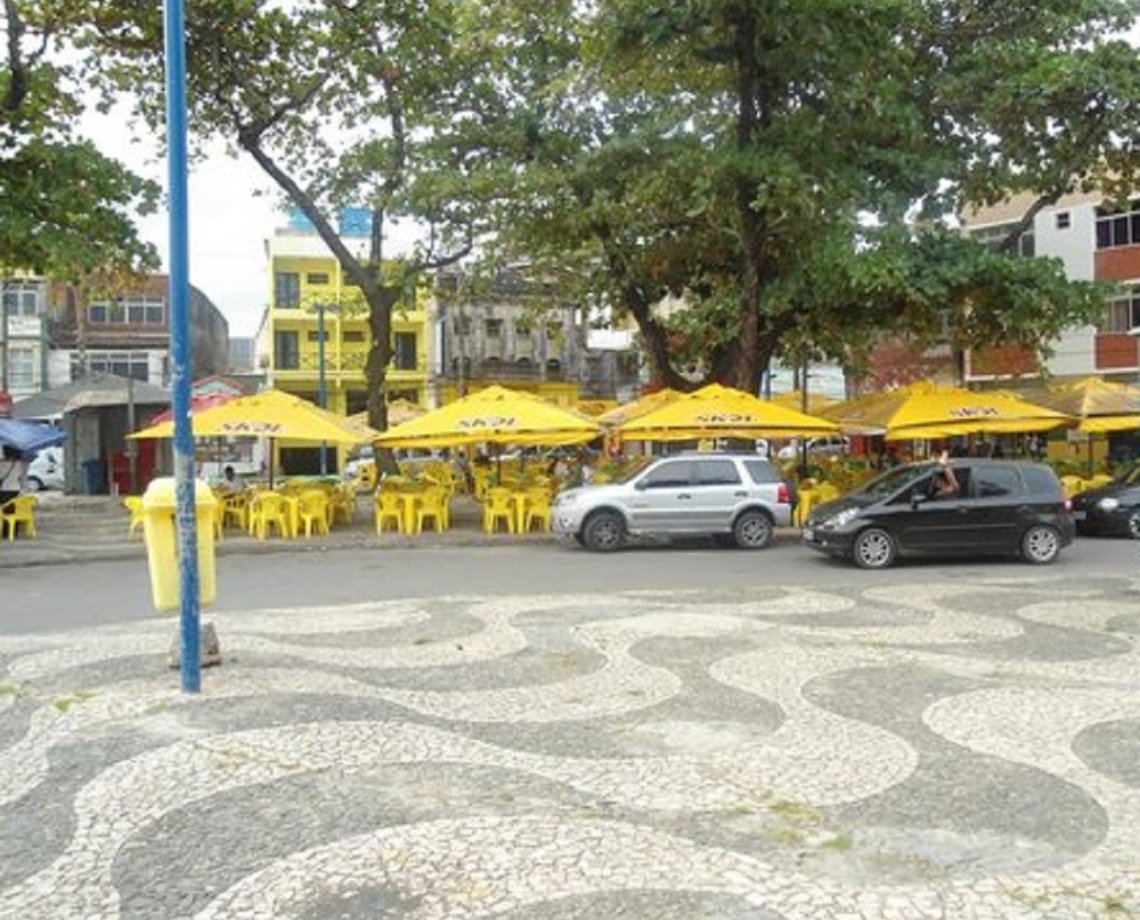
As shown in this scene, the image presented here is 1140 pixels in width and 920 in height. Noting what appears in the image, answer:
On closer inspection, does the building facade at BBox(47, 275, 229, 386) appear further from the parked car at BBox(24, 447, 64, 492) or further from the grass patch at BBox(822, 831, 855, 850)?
the grass patch at BBox(822, 831, 855, 850)

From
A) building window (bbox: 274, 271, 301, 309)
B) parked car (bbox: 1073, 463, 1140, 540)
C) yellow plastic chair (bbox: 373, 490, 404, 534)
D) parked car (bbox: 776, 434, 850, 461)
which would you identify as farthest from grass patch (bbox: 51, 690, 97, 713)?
building window (bbox: 274, 271, 301, 309)

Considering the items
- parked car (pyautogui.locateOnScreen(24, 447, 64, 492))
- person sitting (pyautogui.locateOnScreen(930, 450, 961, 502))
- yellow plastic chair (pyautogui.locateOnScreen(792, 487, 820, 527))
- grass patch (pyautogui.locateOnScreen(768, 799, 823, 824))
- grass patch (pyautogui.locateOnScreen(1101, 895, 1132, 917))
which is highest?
parked car (pyautogui.locateOnScreen(24, 447, 64, 492))

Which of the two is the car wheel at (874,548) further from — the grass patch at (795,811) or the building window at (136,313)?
the building window at (136,313)

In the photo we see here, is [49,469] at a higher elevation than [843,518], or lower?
higher

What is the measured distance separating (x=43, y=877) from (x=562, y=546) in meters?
14.3

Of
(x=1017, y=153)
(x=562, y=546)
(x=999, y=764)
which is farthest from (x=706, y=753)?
(x=1017, y=153)

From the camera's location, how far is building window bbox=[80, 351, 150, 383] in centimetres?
5041

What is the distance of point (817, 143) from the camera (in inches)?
814

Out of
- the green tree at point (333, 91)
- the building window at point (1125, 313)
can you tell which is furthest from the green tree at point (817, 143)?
the building window at point (1125, 313)

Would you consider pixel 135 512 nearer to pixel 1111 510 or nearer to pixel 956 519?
pixel 956 519

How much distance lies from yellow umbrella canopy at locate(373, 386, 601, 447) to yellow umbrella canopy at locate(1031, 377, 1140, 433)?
10.8 m

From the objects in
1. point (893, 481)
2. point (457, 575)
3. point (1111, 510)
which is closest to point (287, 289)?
point (457, 575)

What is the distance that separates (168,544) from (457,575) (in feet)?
22.2

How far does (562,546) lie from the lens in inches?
735
